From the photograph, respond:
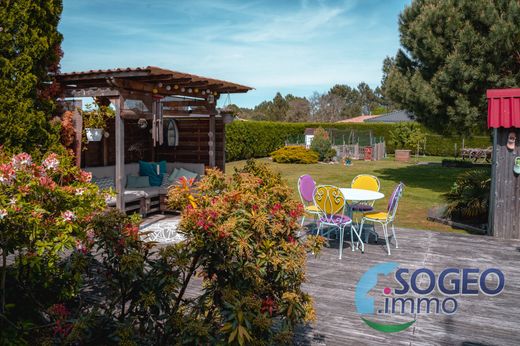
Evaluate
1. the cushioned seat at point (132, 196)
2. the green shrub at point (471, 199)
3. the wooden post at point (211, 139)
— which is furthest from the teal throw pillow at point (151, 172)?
the green shrub at point (471, 199)

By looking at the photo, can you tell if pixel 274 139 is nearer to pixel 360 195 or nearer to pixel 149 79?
pixel 149 79

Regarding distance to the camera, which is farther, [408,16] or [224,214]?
[408,16]

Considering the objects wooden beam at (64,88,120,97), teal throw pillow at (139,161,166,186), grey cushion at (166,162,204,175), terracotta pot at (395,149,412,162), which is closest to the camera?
wooden beam at (64,88,120,97)

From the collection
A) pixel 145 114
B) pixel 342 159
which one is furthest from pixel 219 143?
pixel 342 159

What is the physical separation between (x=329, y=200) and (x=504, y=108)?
10.3 feet

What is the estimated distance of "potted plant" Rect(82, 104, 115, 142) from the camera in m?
7.80

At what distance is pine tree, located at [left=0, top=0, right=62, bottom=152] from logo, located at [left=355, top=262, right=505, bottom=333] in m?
5.24

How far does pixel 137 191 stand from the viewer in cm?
835

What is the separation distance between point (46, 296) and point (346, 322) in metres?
2.50

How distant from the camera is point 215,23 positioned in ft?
59.1

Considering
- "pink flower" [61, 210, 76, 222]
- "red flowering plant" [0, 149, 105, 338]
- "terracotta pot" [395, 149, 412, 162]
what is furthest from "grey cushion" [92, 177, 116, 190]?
"terracotta pot" [395, 149, 412, 162]

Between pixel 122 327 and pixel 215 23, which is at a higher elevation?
pixel 215 23

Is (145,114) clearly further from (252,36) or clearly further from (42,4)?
(252,36)

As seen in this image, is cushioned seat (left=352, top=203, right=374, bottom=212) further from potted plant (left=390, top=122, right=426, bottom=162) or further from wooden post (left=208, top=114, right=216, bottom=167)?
potted plant (left=390, top=122, right=426, bottom=162)
